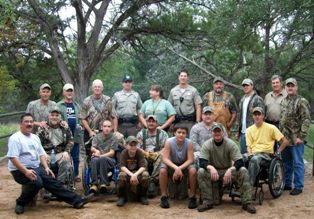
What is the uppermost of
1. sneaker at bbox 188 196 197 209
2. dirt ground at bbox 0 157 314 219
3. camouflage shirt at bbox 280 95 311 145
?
camouflage shirt at bbox 280 95 311 145

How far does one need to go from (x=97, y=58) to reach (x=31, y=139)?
7.47 meters

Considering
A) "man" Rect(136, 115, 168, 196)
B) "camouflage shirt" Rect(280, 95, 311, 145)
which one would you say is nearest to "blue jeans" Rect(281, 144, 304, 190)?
"camouflage shirt" Rect(280, 95, 311, 145)

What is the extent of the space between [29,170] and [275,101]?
11.3 ft

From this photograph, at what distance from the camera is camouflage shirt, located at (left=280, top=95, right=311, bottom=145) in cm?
613

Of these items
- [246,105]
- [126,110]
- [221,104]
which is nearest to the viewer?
[246,105]

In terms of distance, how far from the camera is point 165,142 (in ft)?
21.1

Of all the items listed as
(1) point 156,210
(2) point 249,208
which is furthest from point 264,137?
(1) point 156,210

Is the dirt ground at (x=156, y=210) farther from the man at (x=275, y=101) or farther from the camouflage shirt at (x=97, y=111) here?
the camouflage shirt at (x=97, y=111)

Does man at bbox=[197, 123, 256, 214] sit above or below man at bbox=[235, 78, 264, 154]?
below

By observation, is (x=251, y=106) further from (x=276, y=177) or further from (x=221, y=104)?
(x=276, y=177)

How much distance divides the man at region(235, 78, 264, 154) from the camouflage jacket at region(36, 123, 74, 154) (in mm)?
2478

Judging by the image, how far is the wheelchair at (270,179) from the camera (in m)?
5.73

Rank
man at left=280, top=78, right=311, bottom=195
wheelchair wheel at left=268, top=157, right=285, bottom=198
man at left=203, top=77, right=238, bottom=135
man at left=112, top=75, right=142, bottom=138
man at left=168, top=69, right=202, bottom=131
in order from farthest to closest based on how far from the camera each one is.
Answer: man at left=112, top=75, right=142, bottom=138
man at left=168, top=69, right=202, bottom=131
man at left=203, top=77, right=238, bottom=135
man at left=280, top=78, right=311, bottom=195
wheelchair wheel at left=268, top=157, right=285, bottom=198

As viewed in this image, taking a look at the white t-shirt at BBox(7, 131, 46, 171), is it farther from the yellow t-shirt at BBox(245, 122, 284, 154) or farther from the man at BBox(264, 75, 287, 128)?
the man at BBox(264, 75, 287, 128)
